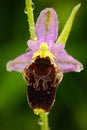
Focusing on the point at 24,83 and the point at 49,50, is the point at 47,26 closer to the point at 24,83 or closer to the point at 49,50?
the point at 49,50

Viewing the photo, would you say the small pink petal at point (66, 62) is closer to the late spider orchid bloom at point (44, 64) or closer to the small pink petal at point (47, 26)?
the late spider orchid bloom at point (44, 64)

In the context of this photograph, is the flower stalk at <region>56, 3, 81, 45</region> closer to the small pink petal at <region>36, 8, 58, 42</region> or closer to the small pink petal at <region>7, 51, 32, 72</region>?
the small pink petal at <region>36, 8, 58, 42</region>

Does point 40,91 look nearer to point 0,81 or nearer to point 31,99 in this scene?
point 31,99

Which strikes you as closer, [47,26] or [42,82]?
[42,82]

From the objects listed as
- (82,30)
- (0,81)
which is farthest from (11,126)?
(82,30)

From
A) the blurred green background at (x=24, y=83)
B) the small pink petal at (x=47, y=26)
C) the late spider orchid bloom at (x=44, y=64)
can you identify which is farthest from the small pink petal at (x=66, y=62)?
the blurred green background at (x=24, y=83)

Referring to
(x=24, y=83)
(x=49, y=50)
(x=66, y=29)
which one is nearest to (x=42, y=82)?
(x=49, y=50)

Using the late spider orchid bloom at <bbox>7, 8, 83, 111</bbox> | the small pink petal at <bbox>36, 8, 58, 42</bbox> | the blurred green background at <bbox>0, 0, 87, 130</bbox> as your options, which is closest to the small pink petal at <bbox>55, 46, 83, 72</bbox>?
the late spider orchid bloom at <bbox>7, 8, 83, 111</bbox>
